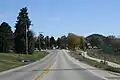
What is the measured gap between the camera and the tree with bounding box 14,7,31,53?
4205 inches

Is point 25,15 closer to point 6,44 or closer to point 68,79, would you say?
point 6,44

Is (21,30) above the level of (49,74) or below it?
above

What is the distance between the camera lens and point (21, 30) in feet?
358

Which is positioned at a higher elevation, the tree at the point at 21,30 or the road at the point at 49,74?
the tree at the point at 21,30

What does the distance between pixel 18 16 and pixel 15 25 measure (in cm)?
350

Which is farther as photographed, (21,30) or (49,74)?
(21,30)

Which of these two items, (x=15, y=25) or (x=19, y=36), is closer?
(x=19, y=36)

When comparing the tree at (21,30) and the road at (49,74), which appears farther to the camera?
the tree at (21,30)

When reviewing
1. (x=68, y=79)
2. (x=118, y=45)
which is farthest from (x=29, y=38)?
(x=68, y=79)

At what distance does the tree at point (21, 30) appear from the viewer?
106812 millimetres

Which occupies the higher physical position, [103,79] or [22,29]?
[22,29]

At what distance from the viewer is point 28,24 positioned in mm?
117250

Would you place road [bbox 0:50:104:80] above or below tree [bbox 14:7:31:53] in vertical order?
below

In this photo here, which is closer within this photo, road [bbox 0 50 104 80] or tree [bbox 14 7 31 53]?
road [bbox 0 50 104 80]
